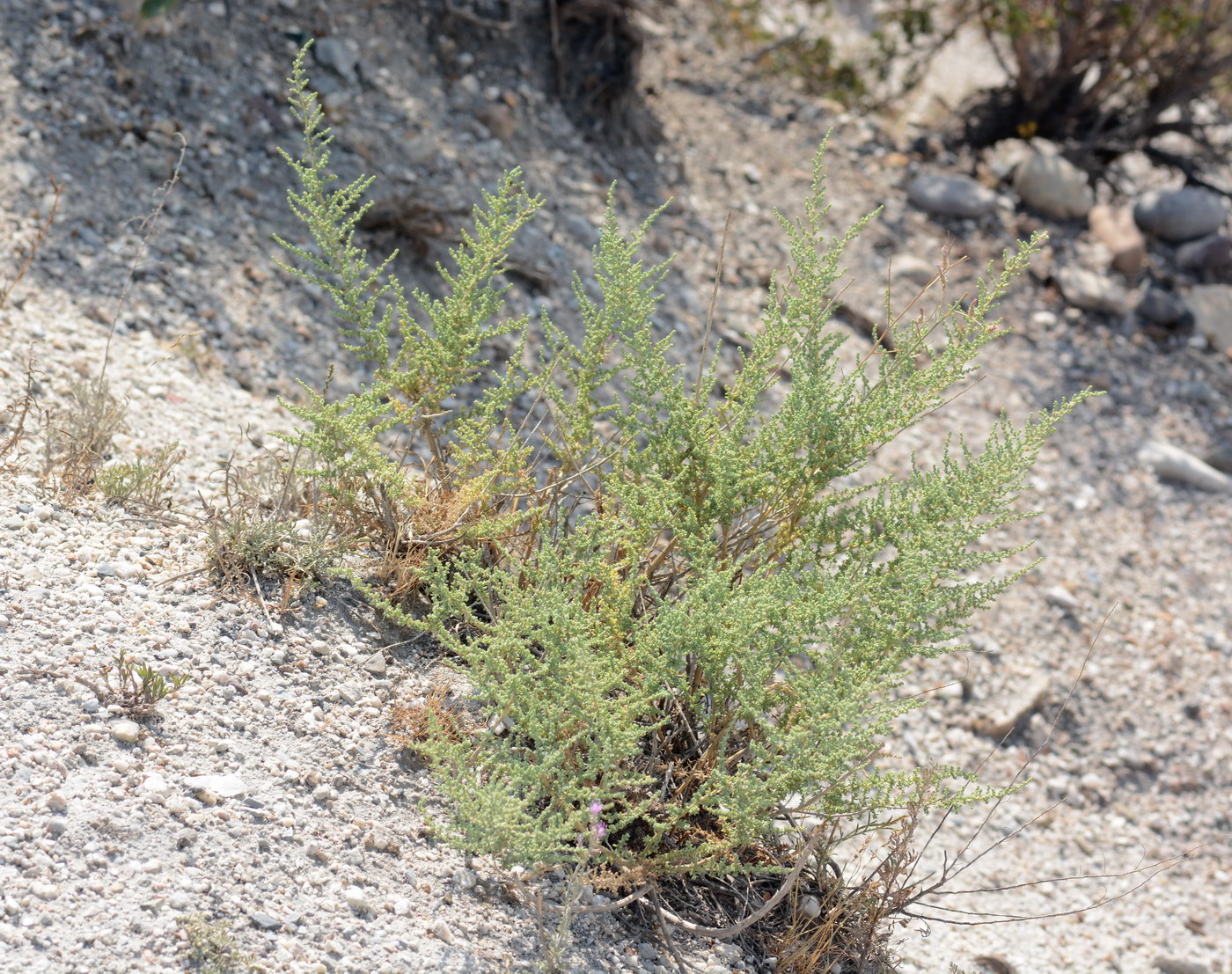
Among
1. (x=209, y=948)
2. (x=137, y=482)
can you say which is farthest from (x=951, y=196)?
(x=209, y=948)

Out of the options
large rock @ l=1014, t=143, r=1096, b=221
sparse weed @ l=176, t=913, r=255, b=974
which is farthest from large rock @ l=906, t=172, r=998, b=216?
sparse weed @ l=176, t=913, r=255, b=974

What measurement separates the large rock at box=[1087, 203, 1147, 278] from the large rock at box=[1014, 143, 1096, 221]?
119 mm

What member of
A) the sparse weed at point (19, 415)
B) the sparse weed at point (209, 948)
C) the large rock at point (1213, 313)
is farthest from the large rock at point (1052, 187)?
the sparse weed at point (209, 948)

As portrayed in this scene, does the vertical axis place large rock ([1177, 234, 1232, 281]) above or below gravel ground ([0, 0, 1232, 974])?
above

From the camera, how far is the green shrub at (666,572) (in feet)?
6.59

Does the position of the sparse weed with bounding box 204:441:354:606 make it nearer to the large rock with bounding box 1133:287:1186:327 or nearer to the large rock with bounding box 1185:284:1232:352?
the large rock with bounding box 1133:287:1186:327

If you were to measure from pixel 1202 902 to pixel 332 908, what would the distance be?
117 inches

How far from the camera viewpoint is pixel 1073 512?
15.4ft

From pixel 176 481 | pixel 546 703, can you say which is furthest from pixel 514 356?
pixel 176 481

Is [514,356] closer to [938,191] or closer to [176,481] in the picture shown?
[176,481]

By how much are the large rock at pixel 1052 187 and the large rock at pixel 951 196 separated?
0.21 meters

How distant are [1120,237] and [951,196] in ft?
2.92

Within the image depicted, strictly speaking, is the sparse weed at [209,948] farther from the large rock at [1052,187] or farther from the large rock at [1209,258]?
the large rock at [1209,258]

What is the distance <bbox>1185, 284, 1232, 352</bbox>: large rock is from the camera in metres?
5.60
